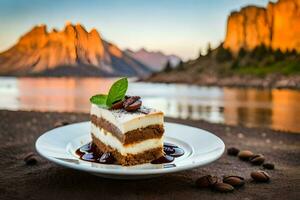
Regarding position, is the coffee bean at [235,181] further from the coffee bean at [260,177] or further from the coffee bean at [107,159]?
the coffee bean at [107,159]

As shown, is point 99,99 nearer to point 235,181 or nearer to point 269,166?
point 235,181

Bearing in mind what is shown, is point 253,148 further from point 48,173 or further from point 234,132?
point 48,173

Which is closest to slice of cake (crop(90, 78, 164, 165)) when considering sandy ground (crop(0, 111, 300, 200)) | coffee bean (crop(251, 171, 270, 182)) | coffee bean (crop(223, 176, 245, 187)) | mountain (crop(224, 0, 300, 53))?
sandy ground (crop(0, 111, 300, 200))

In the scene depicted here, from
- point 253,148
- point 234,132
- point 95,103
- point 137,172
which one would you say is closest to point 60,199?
point 137,172

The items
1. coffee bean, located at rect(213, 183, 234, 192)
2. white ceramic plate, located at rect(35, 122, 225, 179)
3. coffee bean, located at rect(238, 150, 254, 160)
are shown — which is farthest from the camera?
coffee bean, located at rect(238, 150, 254, 160)

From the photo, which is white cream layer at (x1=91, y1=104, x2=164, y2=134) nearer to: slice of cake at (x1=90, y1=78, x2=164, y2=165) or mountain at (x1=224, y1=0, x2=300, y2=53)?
slice of cake at (x1=90, y1=78, x2=164, y2=165)

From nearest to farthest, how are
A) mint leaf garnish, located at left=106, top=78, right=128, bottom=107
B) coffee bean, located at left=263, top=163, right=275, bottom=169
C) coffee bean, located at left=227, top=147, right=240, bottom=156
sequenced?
1. mint leaf garnish, located at left=106, top=78, right=128, bottom=107
2. coffee bean, located at left=263, top=163, right=275, bottom=169
3. coffee bean, located at left=227, top=147, right=240, bottom=156

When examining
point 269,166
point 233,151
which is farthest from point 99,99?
point 269,166
